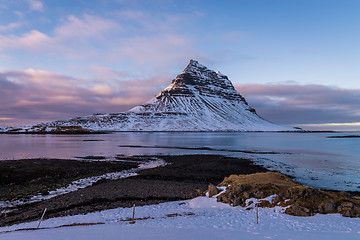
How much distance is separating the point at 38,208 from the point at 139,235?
990 cm

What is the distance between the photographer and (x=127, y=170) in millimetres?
37781

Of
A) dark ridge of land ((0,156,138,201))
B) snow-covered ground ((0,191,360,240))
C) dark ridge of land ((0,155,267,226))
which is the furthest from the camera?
dark ridge of land ((0,156,138,201))

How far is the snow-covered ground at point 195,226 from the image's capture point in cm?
1316

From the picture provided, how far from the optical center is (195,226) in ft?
48.3

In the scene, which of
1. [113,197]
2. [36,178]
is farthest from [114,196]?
[36,178]

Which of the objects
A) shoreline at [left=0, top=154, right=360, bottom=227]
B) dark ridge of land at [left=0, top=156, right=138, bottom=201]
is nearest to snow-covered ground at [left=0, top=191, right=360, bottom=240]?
shoreline at [left=0, top=154, right=360, bottom=227]

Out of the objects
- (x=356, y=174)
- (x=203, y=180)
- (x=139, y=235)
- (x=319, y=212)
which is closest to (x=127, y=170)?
(x=203, y=180)

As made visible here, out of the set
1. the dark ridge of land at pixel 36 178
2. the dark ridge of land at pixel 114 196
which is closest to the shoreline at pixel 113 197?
the dark ridge of land at pixel 114 196

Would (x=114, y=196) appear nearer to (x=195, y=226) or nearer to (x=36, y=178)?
(x=195, y=226)

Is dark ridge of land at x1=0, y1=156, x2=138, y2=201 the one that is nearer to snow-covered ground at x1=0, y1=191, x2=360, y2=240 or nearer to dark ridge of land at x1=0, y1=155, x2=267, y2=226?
dark ridge of land at x1=0, y1=155, x2=267, y2=226

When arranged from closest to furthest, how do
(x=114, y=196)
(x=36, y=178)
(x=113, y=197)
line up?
(x=113, y=197) → (x=114, y=196) → (x=36, y=178)

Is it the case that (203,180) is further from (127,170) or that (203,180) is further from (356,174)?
(356,174)

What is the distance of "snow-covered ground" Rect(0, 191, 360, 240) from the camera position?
1316 cm

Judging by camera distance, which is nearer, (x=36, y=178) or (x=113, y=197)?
(x=113, y=197)
